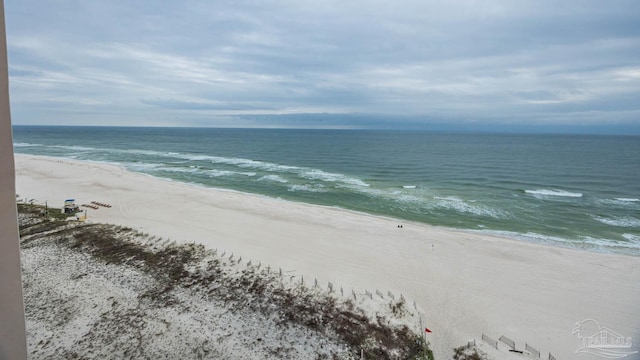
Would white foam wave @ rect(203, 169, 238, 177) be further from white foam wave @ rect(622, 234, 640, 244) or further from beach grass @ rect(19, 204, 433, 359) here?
white foam wave @ rect(622, 234, 640, 244)

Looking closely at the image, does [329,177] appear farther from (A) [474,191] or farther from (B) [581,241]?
(B) [581,241]

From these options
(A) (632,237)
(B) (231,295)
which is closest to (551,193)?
(A) (632,237)

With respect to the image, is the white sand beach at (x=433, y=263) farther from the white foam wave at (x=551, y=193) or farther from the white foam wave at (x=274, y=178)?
the white foam wave at (x=551, y=193)

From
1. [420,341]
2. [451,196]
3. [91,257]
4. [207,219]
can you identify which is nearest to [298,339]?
[420,341]

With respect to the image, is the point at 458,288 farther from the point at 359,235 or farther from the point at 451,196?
the point at 451,196

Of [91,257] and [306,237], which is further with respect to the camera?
[306,237]

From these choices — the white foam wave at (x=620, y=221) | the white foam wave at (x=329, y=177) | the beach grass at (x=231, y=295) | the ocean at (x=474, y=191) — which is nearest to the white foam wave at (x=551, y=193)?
the ocean at (x=474, y=191)

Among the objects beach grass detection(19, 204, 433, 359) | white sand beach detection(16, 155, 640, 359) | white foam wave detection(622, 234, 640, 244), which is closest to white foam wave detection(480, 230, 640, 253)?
white foam wave detection(622, 234, 640, 244)
